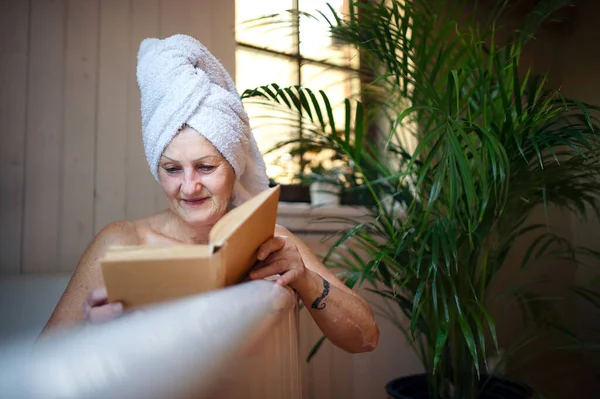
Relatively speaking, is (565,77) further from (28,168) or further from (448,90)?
(28,168)

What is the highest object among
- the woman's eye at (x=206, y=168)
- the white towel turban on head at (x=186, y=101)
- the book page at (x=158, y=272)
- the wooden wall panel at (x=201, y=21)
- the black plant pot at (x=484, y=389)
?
the wooden wall panel at (x=201, y=21)

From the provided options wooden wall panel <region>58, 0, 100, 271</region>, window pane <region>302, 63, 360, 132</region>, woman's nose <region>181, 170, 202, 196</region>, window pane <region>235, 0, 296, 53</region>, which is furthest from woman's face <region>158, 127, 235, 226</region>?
window pane <region>302, 63, 360, 132</region>

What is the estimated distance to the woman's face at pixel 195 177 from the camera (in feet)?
3.70

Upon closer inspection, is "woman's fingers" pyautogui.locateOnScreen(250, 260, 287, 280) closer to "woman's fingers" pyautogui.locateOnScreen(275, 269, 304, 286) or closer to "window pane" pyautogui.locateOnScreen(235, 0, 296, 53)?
"woman's fingers" pyautogui.locateOnScreen(275, 269, 304, 286)

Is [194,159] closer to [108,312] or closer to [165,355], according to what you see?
[108,312]

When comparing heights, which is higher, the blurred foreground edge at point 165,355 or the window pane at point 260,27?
the window pane at point 260,27

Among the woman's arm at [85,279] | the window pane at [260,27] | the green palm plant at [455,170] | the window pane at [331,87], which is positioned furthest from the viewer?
the window pane at [331,87]

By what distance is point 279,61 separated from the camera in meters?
2.20

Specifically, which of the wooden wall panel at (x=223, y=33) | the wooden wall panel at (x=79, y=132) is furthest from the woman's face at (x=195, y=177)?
the wooden wall panel at (x=223, y=33)

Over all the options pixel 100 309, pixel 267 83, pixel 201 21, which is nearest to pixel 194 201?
pixel 100 309

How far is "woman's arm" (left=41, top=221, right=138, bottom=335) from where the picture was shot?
1.04 m

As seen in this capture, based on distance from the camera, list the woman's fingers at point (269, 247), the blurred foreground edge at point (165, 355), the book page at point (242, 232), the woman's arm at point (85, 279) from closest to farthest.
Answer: the blurred foreground edge at point (165, 355) < the book page at point (242, 232) < the woman's fingers at point (269, 247) < the woman's arm at point (85, 279)

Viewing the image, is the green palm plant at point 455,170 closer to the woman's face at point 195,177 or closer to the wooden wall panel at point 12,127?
the woman's face at point 195,177

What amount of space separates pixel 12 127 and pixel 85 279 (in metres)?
0.60
